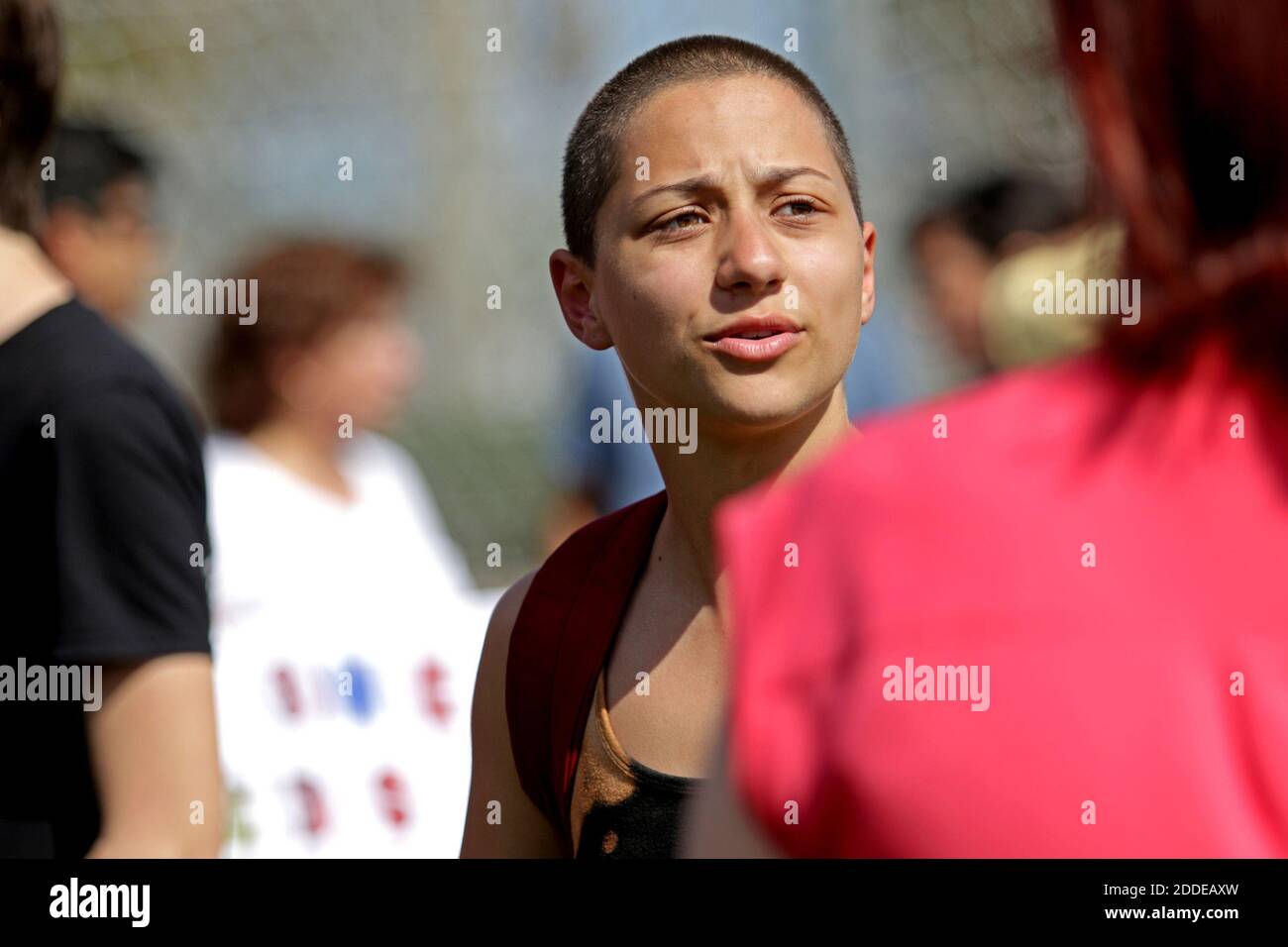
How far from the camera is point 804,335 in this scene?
200 centimetres

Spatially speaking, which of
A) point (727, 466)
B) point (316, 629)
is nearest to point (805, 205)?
point (727, 466)

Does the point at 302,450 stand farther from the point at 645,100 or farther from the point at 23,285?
the point at 645,100

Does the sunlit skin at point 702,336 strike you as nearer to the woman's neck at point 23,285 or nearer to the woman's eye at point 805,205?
the woman's eye at point 805,205

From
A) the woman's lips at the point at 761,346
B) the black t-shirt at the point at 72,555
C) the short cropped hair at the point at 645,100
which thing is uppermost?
the short cropped hair at the point at 645,100

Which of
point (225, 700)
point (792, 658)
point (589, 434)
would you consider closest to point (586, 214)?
point (792, 658)

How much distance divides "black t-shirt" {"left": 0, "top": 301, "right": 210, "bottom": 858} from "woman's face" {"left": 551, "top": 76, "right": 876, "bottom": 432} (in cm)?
62

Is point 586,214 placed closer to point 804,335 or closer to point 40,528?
point 804,335

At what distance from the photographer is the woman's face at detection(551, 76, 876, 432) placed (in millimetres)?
1996

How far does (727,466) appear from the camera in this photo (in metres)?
2.10

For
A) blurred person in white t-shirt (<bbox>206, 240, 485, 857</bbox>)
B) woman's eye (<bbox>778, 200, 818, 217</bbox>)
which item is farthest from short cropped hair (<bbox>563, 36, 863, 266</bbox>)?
blurred person in white t-shirt (<bbox>206, 240, 485, 857</bbox>)

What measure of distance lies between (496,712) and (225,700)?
220cm

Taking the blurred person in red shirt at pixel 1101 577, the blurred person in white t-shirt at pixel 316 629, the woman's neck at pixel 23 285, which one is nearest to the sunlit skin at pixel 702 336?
the woman's neck at pixel 23 285

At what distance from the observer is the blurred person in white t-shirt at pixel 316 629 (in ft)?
13.6

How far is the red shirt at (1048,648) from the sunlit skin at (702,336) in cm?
103
